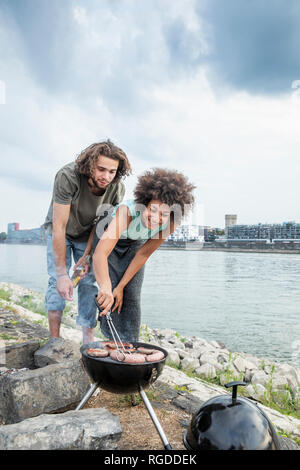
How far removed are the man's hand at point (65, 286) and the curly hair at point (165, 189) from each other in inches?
37.3

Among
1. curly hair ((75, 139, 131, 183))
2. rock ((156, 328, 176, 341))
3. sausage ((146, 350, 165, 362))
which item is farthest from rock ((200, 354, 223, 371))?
curly hair ((75, 139, 131, 183))

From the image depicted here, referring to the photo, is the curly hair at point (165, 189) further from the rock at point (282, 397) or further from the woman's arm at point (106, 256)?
the rock at point (282, 397)

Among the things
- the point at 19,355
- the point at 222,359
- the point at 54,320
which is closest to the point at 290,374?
the point at 222,359

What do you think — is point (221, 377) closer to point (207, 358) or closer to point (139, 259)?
point (207, 358)

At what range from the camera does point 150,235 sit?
2.89 metres

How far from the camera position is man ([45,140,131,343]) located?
281 cm

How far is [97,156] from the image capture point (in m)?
2.74

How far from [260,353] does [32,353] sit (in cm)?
555

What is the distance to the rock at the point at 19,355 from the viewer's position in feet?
9.79

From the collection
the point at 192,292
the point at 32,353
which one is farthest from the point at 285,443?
the point at 192,292

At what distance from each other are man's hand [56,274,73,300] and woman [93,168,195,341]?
1.18 feet

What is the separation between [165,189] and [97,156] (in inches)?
23.9
